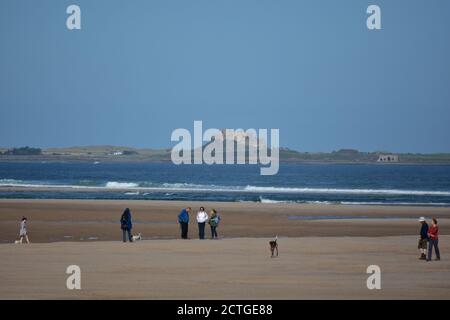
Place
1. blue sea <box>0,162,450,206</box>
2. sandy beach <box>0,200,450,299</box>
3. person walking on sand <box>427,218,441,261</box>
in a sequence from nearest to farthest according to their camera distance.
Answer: sandy beach <box>0,200,450,299</box> < person walking on sand <box>427,218,441,261</box> < blue sea <box>0,162,450,206</box>

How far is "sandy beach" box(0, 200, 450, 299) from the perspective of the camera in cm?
2038

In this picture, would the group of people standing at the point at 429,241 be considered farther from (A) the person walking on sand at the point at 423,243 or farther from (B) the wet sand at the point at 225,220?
(B) the wet sand at the point at 225,220

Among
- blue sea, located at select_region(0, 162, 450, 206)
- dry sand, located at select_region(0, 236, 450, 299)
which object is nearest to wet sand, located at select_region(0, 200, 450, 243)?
dry sand, located at select_region(0, 236, 450, 299)

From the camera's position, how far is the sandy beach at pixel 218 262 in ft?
66.8

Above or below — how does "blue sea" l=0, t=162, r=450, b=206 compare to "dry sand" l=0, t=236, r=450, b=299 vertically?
above

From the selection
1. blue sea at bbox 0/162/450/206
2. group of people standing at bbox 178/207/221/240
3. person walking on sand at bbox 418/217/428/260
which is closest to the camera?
person walking on sand at bbox 418/217/428/260

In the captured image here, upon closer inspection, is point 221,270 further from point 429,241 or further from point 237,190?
point 237,190

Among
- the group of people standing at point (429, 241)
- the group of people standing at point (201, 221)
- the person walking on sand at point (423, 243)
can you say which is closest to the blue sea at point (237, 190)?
the group of people standing at point (201, 221)

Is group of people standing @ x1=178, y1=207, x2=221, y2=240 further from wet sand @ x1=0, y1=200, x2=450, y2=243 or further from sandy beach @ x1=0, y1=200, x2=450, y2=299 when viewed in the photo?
wet sand @ x1=0, y1=200, x2=450, y2=243
